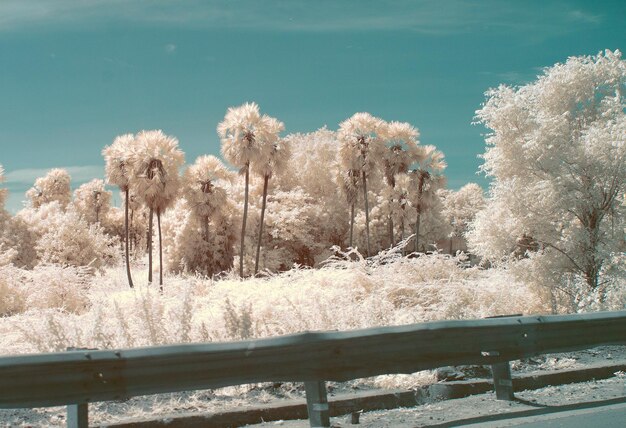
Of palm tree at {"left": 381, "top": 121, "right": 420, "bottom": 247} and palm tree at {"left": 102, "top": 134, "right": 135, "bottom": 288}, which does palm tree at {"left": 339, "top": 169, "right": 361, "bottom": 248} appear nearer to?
palm tree at {"left": 381, "top": 121, "right": 420, "bottom": 247}

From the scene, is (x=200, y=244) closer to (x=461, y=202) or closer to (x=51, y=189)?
(x=51, y=189)

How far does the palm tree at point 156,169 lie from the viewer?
45625 millimetres

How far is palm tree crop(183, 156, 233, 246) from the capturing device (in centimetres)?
4941

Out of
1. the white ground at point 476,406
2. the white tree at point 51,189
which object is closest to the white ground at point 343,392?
the white ground at point 476,406

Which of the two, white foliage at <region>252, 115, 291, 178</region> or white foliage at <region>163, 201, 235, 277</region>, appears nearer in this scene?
white foliage at <region>252, 115, 291, 178</region>

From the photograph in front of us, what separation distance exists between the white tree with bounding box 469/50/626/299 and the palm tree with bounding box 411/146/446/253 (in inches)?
1495

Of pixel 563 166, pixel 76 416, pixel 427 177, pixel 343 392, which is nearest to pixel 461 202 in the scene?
pixel 427 177

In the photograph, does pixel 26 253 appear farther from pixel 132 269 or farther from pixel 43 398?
pixel 43 398

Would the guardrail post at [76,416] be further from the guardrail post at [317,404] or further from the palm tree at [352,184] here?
the palm tree at [352,184]

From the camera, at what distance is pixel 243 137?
4609 centimetres

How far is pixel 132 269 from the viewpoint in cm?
5762

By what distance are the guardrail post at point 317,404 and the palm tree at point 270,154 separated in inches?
1610

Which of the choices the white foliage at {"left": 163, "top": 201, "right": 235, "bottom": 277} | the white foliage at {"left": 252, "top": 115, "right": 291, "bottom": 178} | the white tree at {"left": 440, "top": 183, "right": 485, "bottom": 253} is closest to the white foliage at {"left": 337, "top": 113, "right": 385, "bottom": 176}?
the white foliage at {"left": 252, "top": 115, "right": 291, "bottom": 178}

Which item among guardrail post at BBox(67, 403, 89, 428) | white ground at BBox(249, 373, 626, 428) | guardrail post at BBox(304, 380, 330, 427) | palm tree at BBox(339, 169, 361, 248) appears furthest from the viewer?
palm tree at BBox(339, 169, 361, 248)
